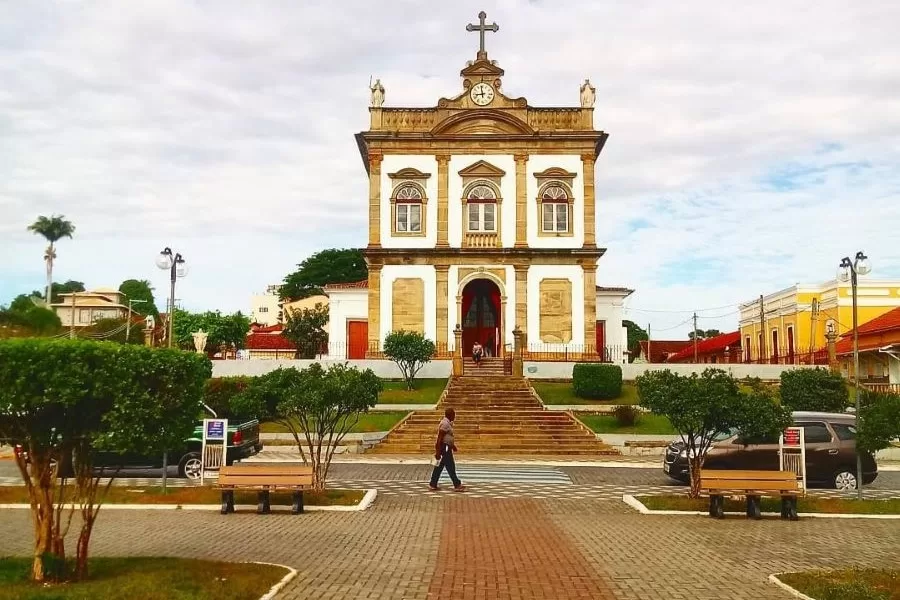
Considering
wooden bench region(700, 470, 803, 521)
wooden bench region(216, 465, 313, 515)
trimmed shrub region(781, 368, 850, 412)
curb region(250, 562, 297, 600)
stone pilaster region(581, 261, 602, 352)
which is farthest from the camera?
stone pilaster region(581, 261, 602, 352)

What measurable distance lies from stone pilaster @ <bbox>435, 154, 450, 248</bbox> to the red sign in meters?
22.4

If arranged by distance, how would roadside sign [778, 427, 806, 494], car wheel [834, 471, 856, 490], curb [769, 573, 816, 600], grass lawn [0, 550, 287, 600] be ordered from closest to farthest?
grass lawn [0, 550, 287, 600]
curb [769, 573, 816, 600]
roadside sign [778, 427, 806, 494]
car wheel [834, 471, 856, 490]

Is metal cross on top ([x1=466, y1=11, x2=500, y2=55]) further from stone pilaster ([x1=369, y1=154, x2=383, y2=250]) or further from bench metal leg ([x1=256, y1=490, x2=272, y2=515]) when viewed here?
bench metal leg ([x1=256, y1=490, x2=272, y2=515])

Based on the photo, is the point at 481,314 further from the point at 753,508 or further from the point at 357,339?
the point at 753,508

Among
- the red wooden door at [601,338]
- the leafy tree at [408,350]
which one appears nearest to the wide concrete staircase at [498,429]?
the leafy tree at [408,350]

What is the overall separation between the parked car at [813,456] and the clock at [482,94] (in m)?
23.2

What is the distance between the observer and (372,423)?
27.8 meters

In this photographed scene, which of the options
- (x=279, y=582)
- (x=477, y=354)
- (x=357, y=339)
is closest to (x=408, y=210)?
(x=357, y=339)

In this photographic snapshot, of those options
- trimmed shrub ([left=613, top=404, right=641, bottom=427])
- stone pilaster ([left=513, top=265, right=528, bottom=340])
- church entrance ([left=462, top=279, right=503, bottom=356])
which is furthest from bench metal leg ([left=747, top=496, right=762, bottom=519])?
church entrance ([left=462, top=279, right=503, bottom=356])

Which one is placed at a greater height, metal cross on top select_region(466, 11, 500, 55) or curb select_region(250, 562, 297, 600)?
metal cross on top select_region(466, 11, 500, 55)

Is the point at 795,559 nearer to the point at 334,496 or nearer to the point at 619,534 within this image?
the point at 619,534

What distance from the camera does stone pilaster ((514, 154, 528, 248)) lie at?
1470 inches

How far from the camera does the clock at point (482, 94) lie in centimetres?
3788

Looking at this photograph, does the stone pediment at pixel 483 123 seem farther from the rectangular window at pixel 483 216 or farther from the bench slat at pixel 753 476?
the bench slat at pixel 753 476
